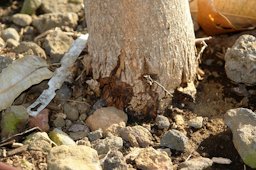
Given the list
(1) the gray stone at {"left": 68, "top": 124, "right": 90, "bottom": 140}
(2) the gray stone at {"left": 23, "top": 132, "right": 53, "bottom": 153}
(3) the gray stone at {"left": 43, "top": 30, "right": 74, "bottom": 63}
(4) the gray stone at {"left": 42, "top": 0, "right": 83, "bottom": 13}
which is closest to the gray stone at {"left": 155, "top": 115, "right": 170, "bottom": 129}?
(1) the gray stone at {"left": 68, "top": 124, "right": 90, "bottom": 140}

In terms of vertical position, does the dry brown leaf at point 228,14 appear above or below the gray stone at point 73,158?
above

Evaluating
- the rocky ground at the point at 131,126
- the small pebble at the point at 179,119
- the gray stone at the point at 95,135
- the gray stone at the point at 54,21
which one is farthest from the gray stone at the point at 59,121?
the gray stone at the point at 54,21

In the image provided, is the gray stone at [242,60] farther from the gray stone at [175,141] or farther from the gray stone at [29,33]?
the gray stone at [29,33]

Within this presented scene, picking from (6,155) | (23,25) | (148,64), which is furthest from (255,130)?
(23,25)

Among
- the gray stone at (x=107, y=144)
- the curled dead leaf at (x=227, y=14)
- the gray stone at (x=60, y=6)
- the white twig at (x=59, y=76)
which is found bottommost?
the gray stone at (x=107, y=144)

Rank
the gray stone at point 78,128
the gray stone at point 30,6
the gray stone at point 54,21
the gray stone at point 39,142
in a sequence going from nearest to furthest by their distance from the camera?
the gray stone at point 39,142
the gray stone at point 78,128
the gray stone at point 54,21
the gray stone at point 30,6

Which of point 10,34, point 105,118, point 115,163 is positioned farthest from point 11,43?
point 115,163

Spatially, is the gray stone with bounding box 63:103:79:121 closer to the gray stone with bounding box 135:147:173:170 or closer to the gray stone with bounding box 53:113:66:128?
the gray stone with bounding box 53:113:66:128
